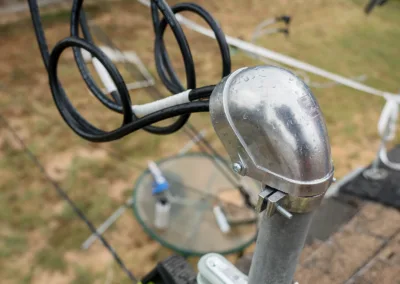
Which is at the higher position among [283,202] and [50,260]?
[283,202]

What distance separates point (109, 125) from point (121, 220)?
0.99 metres

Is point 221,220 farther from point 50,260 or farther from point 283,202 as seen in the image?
point 283,202

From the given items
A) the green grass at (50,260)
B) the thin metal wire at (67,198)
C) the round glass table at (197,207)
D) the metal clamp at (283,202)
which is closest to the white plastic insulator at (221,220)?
the round glass table at (197,207)

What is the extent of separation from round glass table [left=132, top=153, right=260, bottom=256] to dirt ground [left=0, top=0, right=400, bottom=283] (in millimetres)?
140

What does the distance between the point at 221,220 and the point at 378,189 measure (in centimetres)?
89

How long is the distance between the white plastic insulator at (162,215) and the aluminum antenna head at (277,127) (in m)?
1.67

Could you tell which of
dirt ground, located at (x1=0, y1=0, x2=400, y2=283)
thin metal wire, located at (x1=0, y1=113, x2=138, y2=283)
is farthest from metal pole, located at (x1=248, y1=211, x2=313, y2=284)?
thin metal wire, located at (x1=0, y1=113, x2=138, y2=283)

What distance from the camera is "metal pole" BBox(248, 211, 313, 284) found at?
714 mm

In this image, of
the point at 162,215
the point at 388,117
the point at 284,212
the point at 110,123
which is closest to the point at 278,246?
the point at 284,212

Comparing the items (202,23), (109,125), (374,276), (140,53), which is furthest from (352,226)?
(202,23)

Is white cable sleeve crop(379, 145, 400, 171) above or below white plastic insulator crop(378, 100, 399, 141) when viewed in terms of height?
below

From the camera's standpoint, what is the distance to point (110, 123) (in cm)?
325

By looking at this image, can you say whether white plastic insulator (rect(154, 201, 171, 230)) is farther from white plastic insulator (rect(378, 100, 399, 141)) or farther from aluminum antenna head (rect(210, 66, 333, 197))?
aluminum antenna head (rect(210, 66, 333, 197))

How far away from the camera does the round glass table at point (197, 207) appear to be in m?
2.27
